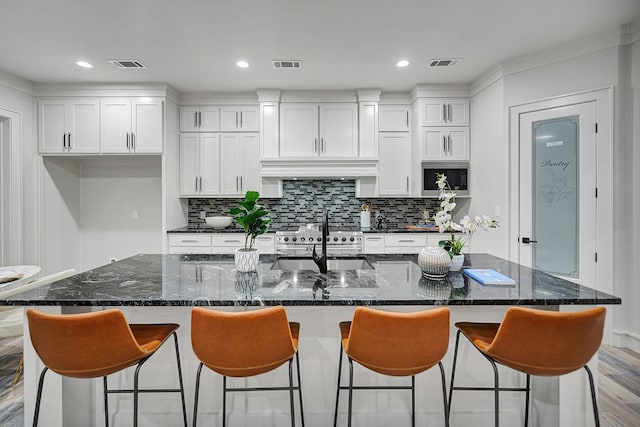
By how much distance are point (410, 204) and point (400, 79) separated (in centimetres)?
166

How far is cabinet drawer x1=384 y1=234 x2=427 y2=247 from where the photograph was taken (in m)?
4.20

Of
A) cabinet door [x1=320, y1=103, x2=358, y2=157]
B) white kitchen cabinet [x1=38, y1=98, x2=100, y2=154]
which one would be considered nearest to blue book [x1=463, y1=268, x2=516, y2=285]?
cabinet door [x1=320, y1=103, x2=358, y2=157]

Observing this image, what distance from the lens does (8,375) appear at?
262 centimetres

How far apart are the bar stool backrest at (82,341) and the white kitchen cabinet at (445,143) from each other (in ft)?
12.6

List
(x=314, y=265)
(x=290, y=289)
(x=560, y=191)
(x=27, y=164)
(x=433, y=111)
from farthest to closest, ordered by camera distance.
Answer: (x=433, y=111), (x=27, y=164), (x=560, y=191), (x=314, y=265), (x=290, y=289)

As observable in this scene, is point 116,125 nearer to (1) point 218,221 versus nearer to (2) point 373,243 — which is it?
(1) point 218,221

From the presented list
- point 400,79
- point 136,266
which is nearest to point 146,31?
point 136,266

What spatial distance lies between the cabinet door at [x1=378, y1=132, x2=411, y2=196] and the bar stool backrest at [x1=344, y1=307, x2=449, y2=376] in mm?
3249

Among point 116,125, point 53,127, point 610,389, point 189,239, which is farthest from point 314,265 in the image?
point 53,127

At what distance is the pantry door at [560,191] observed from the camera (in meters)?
3.11

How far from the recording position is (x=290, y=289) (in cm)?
164

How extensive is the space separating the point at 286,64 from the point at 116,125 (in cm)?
224

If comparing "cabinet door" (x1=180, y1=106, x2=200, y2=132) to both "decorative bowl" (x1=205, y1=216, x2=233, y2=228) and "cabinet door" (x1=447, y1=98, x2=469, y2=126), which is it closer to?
"decorative bowl" (x1=205, y1=216, x2=233, y2=228)

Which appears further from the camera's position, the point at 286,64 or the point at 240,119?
the point at 240,119
